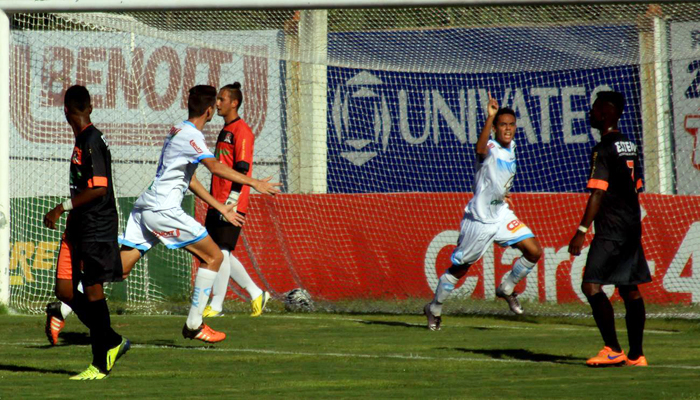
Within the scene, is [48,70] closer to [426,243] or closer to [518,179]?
[426,243]

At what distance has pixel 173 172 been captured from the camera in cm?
888

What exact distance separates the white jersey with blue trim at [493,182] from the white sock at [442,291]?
67cm

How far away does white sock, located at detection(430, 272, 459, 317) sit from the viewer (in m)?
10.7

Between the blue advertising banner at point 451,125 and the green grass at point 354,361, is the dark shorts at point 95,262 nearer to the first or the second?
the green grass at point 354,361

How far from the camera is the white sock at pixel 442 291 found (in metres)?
10.7

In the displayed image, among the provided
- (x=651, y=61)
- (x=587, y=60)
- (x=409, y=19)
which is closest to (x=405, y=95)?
(x=409, y=19)

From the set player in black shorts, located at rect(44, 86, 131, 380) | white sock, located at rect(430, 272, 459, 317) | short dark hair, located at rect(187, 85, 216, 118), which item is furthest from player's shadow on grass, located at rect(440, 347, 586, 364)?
player in black shorts, located at rect(44, 86, 131, 380)

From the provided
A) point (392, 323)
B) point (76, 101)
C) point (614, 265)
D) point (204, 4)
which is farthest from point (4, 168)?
point (614, 265)

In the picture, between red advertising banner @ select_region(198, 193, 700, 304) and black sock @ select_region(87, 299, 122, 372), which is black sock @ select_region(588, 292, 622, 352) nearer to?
black sock @ select_region(87, 299, 122, 372)

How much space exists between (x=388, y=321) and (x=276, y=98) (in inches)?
212

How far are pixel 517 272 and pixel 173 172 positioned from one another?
3.86 metres

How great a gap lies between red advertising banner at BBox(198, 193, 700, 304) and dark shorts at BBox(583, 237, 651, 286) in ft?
18.7

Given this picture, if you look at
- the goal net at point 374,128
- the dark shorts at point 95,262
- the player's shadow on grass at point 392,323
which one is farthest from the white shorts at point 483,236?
the dark shorts at point 95,262

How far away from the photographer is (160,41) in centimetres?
1559
